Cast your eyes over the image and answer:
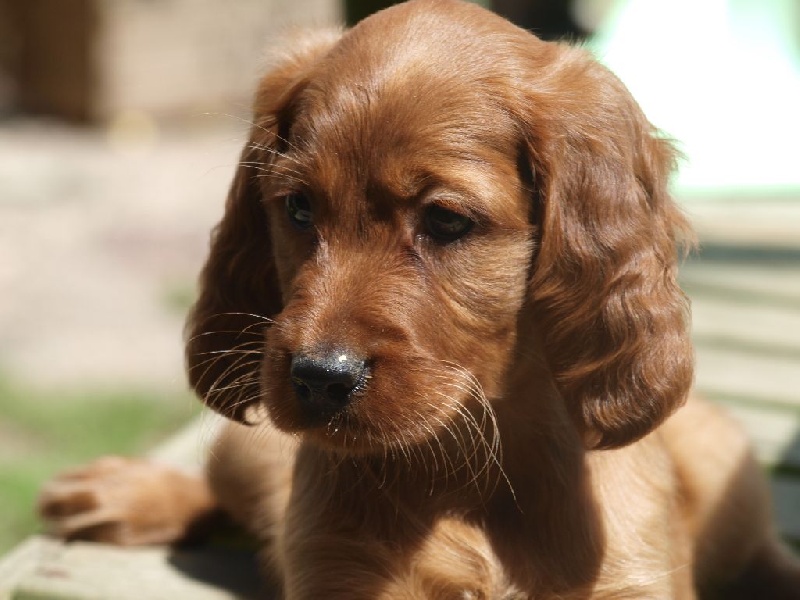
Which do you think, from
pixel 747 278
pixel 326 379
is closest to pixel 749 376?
pixel 747 278

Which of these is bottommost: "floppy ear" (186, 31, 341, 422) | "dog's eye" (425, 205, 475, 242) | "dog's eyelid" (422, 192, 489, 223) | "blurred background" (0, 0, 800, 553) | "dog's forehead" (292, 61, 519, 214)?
"blurred background" (0, 0, 800, 553)

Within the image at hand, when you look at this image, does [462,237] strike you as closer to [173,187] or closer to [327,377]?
[327,377]

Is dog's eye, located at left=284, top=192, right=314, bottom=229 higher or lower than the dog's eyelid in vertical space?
lower

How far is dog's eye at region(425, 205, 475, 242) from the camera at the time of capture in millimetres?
2670

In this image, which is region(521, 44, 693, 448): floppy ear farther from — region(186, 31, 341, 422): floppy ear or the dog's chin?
region(186, 31, 341, 422): floppy ear

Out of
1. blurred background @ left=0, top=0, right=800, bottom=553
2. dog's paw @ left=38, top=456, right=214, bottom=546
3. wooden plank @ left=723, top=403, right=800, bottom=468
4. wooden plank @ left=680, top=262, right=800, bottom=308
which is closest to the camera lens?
dog's paw @ left=38, top=456, right=214, bottom=546

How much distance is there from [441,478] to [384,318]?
59 cm

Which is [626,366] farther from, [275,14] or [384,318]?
[275,14]

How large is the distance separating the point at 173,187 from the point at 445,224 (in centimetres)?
788

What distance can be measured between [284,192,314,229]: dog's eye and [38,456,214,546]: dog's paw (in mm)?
1375

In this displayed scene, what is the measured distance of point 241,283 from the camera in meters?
3.17

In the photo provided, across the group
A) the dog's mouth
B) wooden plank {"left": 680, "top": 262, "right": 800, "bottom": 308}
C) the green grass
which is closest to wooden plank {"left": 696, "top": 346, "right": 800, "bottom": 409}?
wooden plank {"left": 680, "top": 262, "right": 800, "bottom": 308}

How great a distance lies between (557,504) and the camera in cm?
295

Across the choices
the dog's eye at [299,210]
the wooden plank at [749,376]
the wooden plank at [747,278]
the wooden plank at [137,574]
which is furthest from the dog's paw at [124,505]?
the wooden plank at [747,278]
